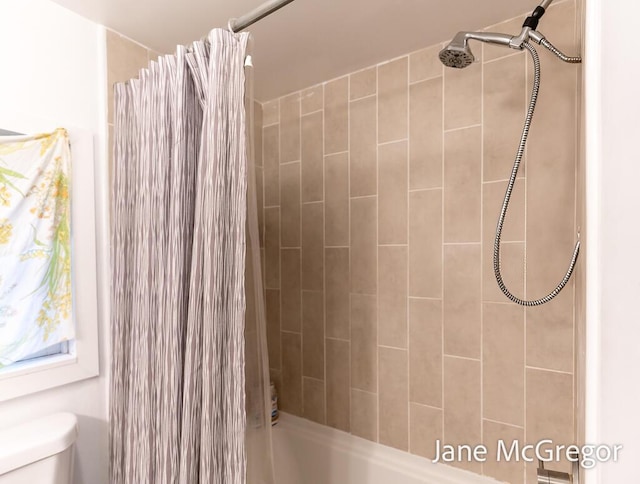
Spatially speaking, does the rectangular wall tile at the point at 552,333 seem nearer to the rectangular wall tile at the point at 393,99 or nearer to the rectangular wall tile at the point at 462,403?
the rectangular wall tile at the point at 462,403

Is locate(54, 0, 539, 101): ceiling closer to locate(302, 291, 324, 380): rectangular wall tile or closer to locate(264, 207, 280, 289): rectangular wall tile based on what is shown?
locate(264, 207, 280, 289): rectangular wall tile

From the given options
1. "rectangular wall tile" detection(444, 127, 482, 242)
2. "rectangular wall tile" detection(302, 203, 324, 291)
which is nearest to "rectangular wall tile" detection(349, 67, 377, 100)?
"rectangular wall tile" detection(444, 127, 482, 242)

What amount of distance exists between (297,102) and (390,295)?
112 cm

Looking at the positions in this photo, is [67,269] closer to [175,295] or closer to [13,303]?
[13,303]

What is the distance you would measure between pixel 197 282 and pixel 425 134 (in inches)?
44.9

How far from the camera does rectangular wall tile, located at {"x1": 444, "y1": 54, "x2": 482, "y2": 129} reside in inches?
56.4

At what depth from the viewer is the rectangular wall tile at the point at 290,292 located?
6.42ft

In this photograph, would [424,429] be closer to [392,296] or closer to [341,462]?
[341,462]

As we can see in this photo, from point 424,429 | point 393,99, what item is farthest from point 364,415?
point 393,99

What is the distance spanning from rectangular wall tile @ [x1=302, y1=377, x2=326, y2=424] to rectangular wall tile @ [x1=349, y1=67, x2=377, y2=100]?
56.0 inches

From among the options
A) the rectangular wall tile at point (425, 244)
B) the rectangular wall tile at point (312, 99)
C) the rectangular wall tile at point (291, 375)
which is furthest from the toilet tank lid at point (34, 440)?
the rectangular wall tile at point (312, 99)

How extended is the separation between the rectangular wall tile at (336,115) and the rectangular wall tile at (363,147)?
0.04 metres

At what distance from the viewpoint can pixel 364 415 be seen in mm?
1727
